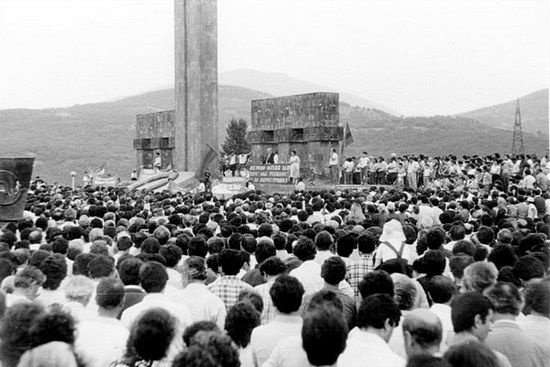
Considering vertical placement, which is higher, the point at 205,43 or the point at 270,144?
the point at 205,43

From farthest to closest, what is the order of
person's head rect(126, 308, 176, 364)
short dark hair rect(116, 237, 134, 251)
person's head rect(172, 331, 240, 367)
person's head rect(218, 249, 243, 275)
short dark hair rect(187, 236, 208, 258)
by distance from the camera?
short dark hair rect(116, 237, 134, 251) < short dark hair rect(187, 236, 208, 258) < person's head rect(218, 249, 243, 275) < person's head rect(126, 308, 176, 364) < person's head rect(172, 331, 240, 367)

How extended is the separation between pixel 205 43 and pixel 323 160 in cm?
714

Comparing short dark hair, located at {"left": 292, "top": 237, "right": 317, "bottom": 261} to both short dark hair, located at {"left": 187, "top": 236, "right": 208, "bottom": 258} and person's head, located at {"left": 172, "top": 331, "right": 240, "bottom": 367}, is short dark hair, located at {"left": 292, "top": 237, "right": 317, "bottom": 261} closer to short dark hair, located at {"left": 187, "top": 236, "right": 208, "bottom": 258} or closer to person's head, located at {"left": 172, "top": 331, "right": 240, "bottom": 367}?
short dark hair, located at {"left": 187, "top": 236, "right": 208, "bottom": 258}

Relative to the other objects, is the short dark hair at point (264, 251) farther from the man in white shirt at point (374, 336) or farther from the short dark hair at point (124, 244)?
the man in white shirt at point (374, 336)

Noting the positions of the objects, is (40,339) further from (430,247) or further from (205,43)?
(205,43)

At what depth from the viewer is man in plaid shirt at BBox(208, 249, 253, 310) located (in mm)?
5695

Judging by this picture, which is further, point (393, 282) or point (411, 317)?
point (393, 282)

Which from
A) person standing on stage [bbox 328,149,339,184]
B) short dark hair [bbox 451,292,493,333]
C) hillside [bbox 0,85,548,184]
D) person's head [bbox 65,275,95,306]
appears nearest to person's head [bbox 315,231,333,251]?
person's head [bbox 65,275,95,306]

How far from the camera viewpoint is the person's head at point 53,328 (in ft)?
11.5

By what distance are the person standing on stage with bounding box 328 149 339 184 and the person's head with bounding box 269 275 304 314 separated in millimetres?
19413

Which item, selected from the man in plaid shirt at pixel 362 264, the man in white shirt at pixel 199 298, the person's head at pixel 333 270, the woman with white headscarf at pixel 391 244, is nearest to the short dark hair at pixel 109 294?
the man in white shirt at pixel 199 298

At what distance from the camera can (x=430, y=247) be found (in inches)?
289

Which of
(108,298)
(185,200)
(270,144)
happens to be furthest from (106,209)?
(270,144)

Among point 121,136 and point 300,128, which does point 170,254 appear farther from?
point 121,136
